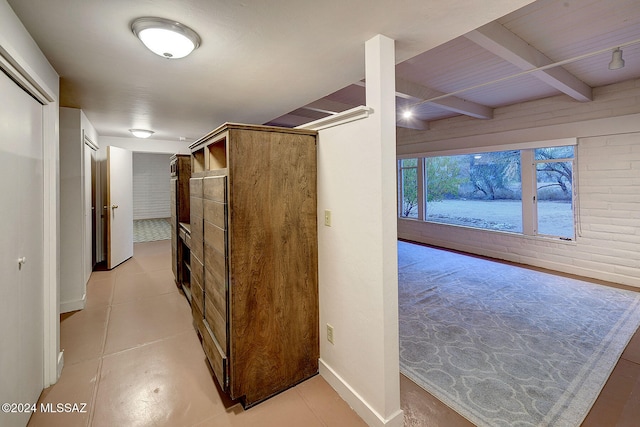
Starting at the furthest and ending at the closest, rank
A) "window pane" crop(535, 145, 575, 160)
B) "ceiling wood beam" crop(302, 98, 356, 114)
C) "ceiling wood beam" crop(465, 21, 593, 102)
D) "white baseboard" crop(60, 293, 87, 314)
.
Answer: "window pane" crop(535, 145, 575, 160) → "ceiling wood beam" crop(302, 98, 356, 114) → "white baseboard" crop(60, 293, 87, 314) → "ceiling wood beam" crop(465, 21, 593, 102)

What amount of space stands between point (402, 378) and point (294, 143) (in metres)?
1.93

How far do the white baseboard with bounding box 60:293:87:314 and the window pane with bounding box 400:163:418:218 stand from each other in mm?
6615

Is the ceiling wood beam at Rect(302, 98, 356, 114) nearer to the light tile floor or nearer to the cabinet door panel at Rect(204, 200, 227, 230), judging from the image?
the cabinet door panel at Rect(204, 200, 227, 230)

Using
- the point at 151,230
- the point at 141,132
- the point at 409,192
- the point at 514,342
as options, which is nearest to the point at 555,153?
the point at 409,192

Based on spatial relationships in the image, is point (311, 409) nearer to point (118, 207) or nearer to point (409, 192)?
point (118, 207)

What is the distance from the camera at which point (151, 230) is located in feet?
28.2

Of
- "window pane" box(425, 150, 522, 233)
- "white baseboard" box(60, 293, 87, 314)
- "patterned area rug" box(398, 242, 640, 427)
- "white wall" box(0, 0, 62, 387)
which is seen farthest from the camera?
"window pane" box(425, 150, 522, 233)

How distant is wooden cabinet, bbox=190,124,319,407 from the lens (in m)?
1.83

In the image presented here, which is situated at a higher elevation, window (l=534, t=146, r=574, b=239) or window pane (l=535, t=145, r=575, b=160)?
window pane (l=535, t=145, r=575, b=160)

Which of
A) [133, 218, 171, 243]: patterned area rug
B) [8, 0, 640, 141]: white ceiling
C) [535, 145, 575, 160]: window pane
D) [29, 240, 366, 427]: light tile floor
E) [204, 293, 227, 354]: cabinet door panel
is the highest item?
[8, 0, 640, 141]: white ceiling

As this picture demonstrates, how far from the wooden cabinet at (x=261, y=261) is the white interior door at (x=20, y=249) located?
103 centimetres

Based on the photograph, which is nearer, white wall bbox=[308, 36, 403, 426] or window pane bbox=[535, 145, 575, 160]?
white wall bbox=[308, 36, 403, 426]

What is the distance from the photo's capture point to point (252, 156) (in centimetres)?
186

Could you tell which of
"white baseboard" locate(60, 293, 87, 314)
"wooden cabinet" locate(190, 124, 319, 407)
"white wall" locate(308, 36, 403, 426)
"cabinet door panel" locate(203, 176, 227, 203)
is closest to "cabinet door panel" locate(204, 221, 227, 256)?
"wooden cabinet" locate(190, 124, 319, 407)
